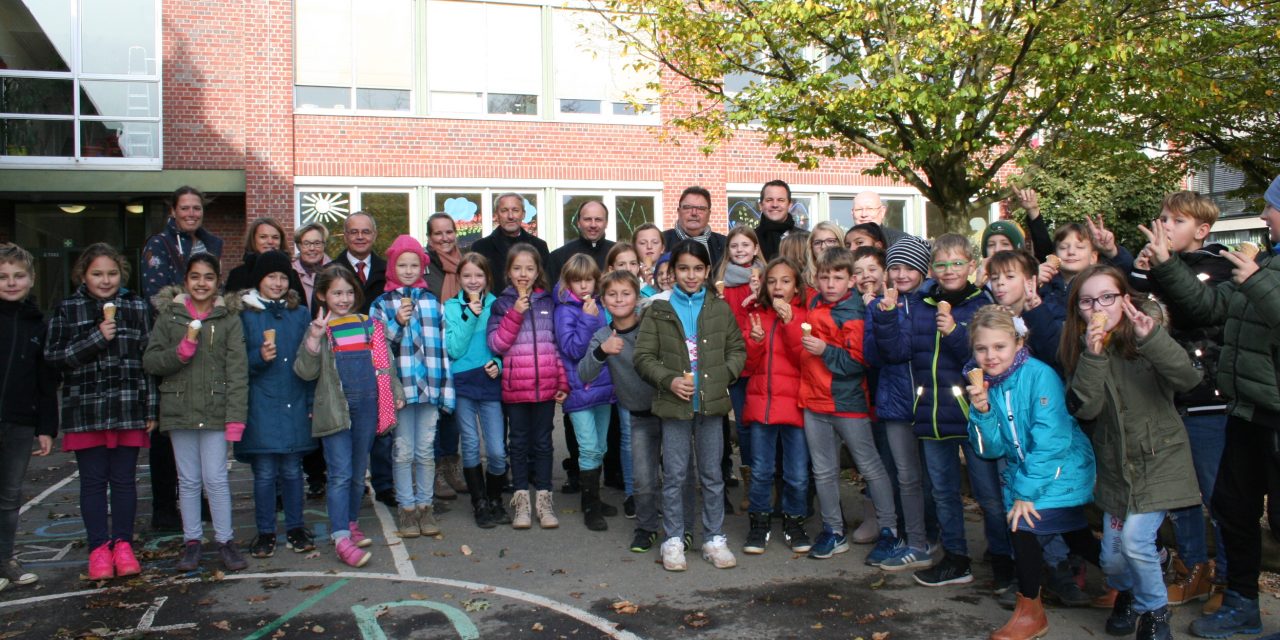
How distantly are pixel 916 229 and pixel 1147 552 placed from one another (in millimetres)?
16467

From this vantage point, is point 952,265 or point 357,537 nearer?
point 952,265

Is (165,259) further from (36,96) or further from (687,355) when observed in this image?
(36,96)

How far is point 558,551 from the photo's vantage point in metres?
6.08

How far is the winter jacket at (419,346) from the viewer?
6414mm

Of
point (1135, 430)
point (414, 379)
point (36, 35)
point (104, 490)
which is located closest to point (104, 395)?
point (104, 490)

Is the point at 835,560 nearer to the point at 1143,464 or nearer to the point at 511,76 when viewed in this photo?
the point at 1143,464

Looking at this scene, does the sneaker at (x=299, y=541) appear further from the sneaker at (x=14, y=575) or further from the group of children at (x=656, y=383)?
the sneaker at (x=14, y=575)

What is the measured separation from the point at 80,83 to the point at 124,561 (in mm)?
12900

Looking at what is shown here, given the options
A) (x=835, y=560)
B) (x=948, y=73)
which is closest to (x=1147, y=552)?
(x=835, y=560)

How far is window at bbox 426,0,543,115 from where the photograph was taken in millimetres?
17250

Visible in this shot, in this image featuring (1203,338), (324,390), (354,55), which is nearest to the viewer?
(1203,338)

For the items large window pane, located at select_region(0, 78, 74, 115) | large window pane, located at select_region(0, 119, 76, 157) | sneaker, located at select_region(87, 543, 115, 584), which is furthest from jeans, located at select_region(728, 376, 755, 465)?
large window pane, located at select_region(0, 78, 74, 115)

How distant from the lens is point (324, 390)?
19.6 ft

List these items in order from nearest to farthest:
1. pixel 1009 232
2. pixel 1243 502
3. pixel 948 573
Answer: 1. pixel 1243 502
2. pixel 948 573
3. pixel 1009 232
